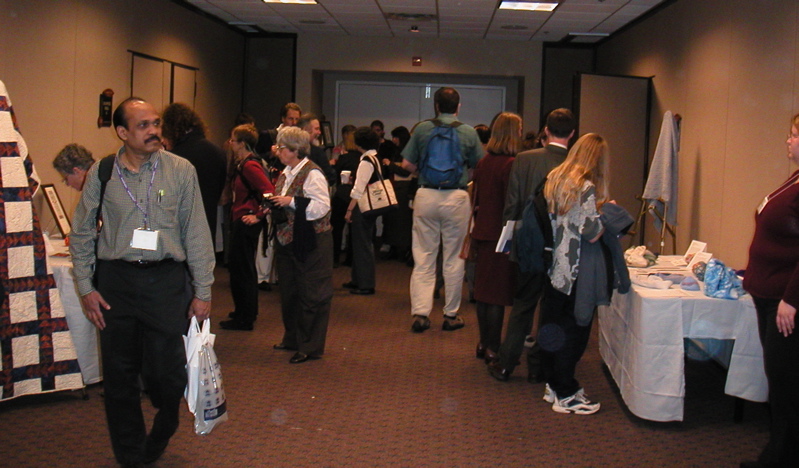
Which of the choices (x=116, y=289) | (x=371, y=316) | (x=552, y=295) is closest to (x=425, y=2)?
(x=371, y=316)

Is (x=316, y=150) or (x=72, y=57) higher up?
(x=72, y=57)

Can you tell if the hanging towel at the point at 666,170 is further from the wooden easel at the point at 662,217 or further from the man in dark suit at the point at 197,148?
the man in dark suit at the point at 197,148

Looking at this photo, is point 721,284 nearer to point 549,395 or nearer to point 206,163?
point 549,395

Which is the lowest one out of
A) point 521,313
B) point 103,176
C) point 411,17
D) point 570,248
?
point 521,313

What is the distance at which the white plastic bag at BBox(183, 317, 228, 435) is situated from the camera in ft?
9.18

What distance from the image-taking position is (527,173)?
412 cm

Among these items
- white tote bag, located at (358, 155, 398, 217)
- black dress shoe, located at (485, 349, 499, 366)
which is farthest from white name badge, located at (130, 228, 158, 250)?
white tote bag, located at (358, 155, 398, 217)

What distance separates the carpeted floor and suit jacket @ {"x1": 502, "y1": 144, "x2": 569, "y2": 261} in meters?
1.01

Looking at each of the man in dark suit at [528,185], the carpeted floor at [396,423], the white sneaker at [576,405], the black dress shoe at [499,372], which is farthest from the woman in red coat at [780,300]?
Answer: the black dress shoe at [499,372]

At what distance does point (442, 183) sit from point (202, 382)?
8.57 ft

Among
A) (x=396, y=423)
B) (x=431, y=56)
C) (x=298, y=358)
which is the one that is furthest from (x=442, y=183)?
(x=431, y=56)

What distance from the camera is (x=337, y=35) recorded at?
10961 millimetres

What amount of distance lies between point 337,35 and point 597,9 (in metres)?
4.19

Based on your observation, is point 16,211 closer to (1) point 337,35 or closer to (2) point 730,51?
(2) point 730,51
